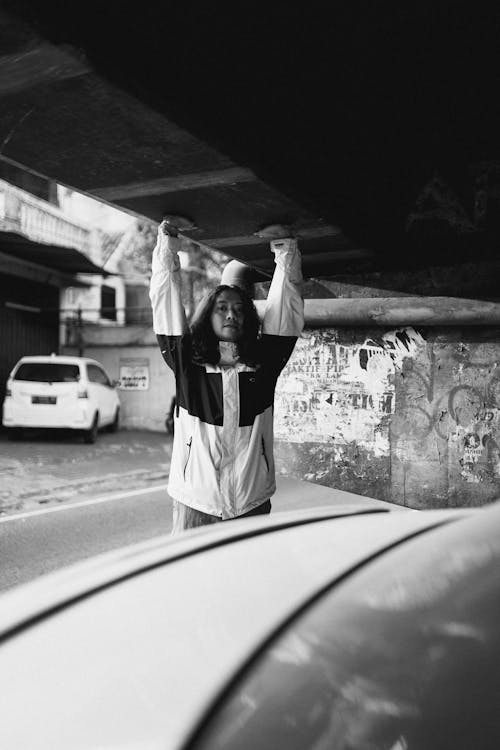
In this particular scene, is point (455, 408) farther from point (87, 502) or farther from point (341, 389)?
point (87, 502)

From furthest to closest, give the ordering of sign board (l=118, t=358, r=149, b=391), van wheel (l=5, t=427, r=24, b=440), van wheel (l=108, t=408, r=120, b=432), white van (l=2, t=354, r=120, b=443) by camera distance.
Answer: sign board (l=118, t=358, r=149, b=391)
van wheel (l=108, t=408, r=120, b=432)
van wheel (l=5, t=427, r=24, b=440)
white van (l=2, t=354, r=120, b=443)

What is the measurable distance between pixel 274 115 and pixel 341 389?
→ 213cm

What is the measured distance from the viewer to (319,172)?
3.05 m

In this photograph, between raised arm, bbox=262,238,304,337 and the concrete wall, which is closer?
raised arm, bbox=262,238,304,337

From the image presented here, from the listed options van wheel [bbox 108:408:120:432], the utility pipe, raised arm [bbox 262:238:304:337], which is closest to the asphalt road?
the utility pipe

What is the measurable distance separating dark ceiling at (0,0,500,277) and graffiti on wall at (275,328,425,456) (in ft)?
2.02

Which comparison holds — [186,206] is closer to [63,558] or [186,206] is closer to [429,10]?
[429,10]

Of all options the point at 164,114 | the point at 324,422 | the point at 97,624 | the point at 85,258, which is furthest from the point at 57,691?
the point at 85,258

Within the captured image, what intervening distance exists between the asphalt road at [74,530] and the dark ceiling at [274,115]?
9.75 feet

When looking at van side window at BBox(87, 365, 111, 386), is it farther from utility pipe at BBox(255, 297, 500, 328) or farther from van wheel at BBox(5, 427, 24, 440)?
utility pipe at BBox(255, 297, 500, 328)

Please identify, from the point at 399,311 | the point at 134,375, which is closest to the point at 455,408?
the point at 399,311

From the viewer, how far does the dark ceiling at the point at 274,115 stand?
6.18 feet

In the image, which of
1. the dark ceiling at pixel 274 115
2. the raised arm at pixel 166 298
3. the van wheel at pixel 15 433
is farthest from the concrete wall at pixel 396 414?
the van wheel at pixel 15 433

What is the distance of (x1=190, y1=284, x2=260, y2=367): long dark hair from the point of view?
10.0 ft
